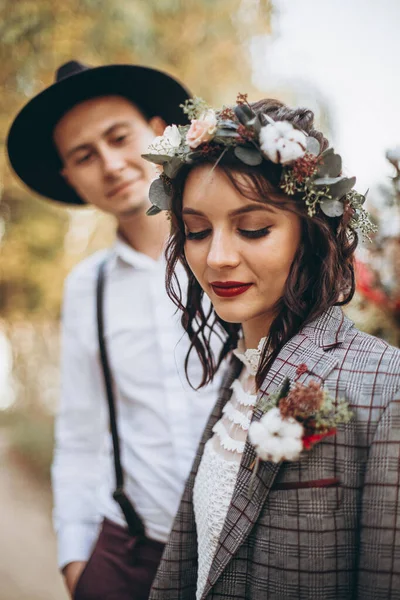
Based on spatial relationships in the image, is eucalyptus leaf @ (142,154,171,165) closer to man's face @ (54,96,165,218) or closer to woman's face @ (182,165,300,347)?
woman's face @ (182,165,300,347)

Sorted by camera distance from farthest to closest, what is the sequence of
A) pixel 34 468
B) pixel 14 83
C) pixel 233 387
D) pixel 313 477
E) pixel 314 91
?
pixel 34 468 → pixel 314 91 → pixel 14 83 → pixel 233 387 → pixel 313 477

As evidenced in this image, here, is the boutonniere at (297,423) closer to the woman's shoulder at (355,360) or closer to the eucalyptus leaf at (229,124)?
the woman's shoulder at (355,360)

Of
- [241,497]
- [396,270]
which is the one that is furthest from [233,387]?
[396,270]

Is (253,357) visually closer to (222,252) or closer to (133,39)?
(222,252)

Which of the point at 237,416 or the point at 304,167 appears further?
the point at 237,416

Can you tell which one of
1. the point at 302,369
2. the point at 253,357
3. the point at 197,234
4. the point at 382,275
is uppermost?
the point at 382,275

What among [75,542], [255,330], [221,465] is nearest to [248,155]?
[255,330]

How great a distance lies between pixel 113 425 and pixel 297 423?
4.51 feet

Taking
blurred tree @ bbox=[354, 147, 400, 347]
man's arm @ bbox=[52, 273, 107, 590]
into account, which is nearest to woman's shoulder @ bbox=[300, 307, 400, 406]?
blurred tree @ bbox=[354, 147, 400, 347]

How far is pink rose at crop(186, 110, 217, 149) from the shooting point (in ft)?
4.38

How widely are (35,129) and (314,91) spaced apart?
2561 mm

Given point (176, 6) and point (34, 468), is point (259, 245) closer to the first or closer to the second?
point (176, 6)

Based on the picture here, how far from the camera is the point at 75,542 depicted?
243 cm

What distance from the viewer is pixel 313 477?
3.91ft
